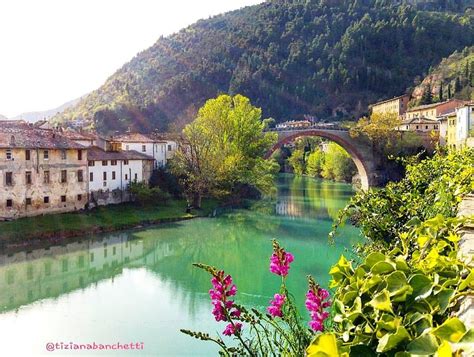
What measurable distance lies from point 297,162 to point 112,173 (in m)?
49.0

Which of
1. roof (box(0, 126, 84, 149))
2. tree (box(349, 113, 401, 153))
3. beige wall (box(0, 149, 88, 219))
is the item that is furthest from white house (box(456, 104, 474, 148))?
roof (box(0, 126, 84, 149))

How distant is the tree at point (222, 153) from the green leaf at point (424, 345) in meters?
31.5

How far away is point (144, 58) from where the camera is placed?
13888 cm

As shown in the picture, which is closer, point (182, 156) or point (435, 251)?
point (435, 251)

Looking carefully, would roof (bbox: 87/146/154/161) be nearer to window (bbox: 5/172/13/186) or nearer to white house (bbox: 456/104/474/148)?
window (bbox: 5/172/13/186)

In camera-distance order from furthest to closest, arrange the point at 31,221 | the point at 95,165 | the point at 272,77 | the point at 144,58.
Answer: the point at 144,58 < the point at 272,77 < the point at 95,165 < the point at 31,221

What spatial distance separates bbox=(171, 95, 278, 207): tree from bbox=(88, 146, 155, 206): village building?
2.58m

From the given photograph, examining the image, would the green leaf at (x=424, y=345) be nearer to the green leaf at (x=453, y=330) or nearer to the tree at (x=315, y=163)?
the green leaf at (x=453, y=330)

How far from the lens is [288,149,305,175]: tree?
7669cm

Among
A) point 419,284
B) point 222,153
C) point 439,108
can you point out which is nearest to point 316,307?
point 419,284

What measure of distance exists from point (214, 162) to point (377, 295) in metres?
32.3

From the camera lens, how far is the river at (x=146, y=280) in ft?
40.1

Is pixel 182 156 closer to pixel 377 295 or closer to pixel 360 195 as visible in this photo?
pixel 360 195

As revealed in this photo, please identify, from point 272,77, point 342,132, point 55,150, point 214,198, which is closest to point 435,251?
point 55,150
